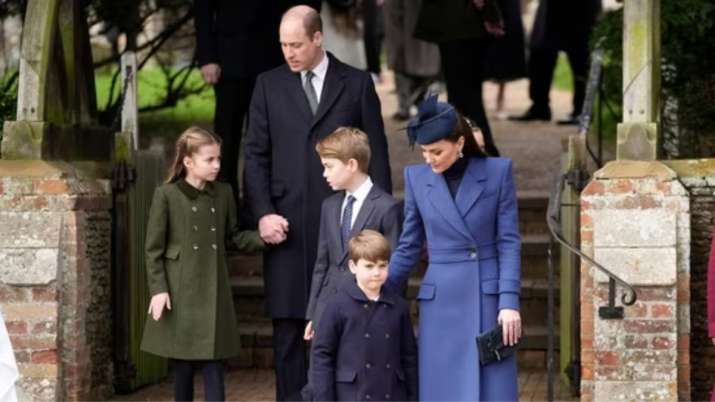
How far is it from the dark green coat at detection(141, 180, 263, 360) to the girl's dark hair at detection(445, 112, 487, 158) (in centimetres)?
156

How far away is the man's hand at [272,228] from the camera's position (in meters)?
9.59

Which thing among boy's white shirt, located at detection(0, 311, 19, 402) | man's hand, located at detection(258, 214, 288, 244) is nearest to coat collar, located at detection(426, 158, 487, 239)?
man's hand, located at detection(258, 214, 288, 244)

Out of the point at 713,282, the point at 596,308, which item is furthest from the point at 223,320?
the point at 713,282

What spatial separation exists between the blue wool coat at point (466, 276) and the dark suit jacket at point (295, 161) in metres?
1.28

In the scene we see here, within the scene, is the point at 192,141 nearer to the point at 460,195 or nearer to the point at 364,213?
the point at 364,213

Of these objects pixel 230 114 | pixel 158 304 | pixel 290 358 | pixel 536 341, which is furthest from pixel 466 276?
pixel 230 114

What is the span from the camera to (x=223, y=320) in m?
9.59

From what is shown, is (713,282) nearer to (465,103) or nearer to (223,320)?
(223,320)

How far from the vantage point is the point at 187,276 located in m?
9.53

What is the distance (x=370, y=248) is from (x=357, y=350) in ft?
1.40

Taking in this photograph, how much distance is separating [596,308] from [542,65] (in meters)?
7.51

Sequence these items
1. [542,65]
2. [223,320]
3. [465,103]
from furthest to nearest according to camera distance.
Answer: [542,65]
[465,103]
[223,320]

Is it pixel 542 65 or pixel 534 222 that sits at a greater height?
pixel 542 65

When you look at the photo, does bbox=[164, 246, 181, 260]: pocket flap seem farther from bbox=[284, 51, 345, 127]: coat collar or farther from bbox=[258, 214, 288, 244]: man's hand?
bbox=[284, 51, 345, 127]: coat collar
